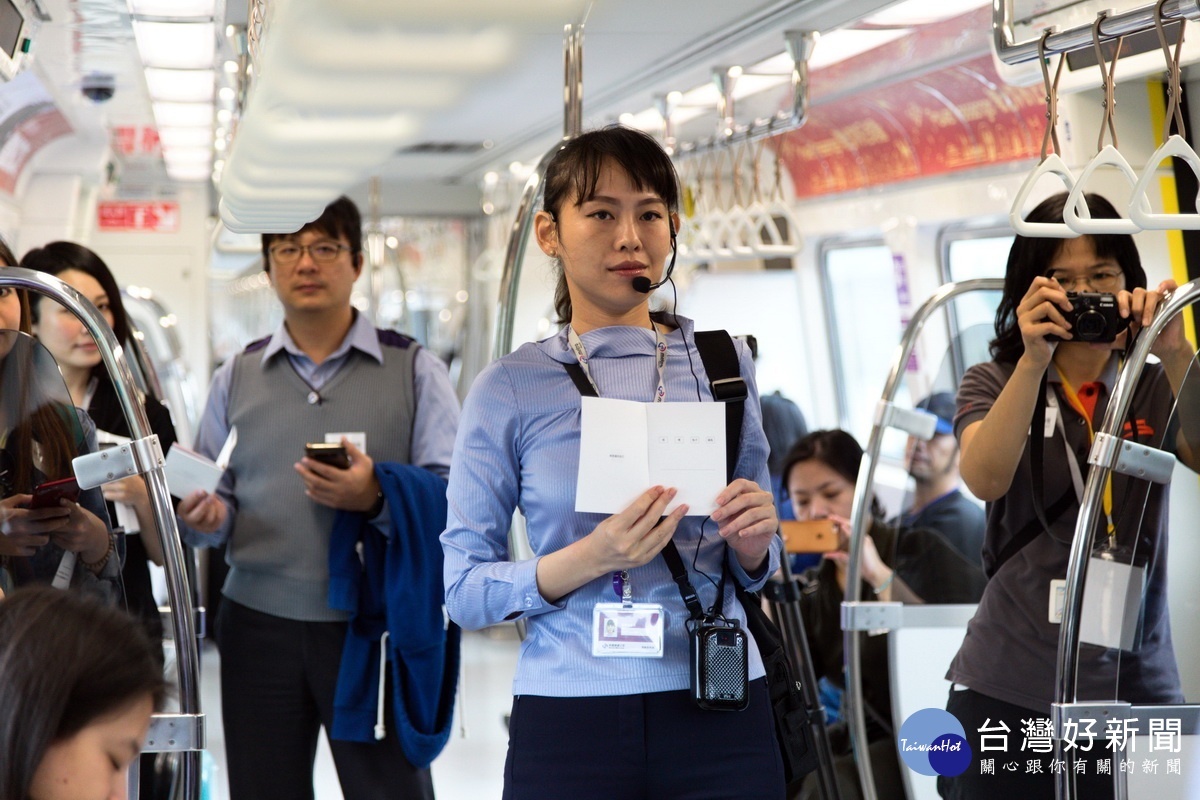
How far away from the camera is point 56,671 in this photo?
1386 mm

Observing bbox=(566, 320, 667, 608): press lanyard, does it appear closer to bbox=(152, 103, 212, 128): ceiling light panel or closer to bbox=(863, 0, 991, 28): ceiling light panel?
bbox=(863, 0, 991, 28): ceiling light panel

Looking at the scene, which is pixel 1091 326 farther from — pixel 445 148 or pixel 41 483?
pixel 445 148

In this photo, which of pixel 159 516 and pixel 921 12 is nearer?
pixel 159 516

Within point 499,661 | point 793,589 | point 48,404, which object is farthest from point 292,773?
point 499,661

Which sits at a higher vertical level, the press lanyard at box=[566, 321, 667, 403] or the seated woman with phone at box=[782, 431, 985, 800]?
the press lanyard at box=[566, 321, 667, 403]

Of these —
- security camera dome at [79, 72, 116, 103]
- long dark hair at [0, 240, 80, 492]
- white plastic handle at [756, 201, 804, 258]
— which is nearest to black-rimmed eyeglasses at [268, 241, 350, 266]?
long dark hair at [0, 240, 80, 492]

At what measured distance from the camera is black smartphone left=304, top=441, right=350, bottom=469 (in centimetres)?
312

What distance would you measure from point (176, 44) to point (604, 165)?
3.29 m

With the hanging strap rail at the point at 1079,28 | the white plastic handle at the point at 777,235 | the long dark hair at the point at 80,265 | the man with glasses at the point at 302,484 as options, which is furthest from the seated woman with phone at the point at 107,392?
the white plastic handle at the point at 777,235

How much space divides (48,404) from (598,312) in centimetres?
126

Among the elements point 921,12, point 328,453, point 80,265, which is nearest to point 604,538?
point 328,453

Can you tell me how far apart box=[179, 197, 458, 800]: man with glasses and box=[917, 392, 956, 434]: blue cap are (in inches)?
57.4

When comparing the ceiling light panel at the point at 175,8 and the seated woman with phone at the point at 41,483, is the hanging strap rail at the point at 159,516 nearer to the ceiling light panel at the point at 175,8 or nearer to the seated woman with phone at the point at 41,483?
the seated woman with phone at the point at 41,483

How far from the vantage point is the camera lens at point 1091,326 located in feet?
8.55
